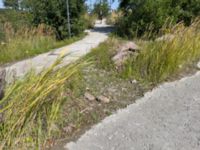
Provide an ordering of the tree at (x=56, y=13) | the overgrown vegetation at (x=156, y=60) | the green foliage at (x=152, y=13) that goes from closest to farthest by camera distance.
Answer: the overgrown vegetation at (x=156, y=60)
the green foliage at (x=152, y=13)
the tree at (x=56, y=13)

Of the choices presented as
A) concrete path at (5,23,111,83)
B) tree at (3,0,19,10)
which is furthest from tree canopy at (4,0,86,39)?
concrete path at (5,23,111,83)

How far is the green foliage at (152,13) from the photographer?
435 inches

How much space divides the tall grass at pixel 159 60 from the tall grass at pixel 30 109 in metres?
2.27

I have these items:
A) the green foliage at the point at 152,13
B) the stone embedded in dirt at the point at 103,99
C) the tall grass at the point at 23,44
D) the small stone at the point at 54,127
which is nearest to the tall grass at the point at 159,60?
the stone embedded in dirt at the point at 103,99

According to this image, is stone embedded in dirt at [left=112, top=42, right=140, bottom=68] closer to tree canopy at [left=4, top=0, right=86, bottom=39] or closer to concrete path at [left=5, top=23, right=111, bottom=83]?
concrete path at [left=5, top=23, right=111, bottom=83]

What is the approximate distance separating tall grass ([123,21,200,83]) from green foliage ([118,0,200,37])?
14.8 ft

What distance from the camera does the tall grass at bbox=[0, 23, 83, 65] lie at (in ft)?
27.4

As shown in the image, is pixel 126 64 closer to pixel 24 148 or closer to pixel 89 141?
pixel 89 141

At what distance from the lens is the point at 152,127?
3373mm

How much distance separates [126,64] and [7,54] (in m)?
4.38

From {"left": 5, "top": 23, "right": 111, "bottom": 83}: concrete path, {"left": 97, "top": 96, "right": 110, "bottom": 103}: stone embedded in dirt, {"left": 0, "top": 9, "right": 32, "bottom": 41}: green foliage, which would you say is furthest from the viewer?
{"left": 0, "top": 9, "right": 32, "bottom": 41}: green foliage

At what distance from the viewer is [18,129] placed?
2.71m

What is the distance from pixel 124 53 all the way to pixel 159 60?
799mm

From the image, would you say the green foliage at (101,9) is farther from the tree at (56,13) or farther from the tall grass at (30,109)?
the tall grass at (30,109)
